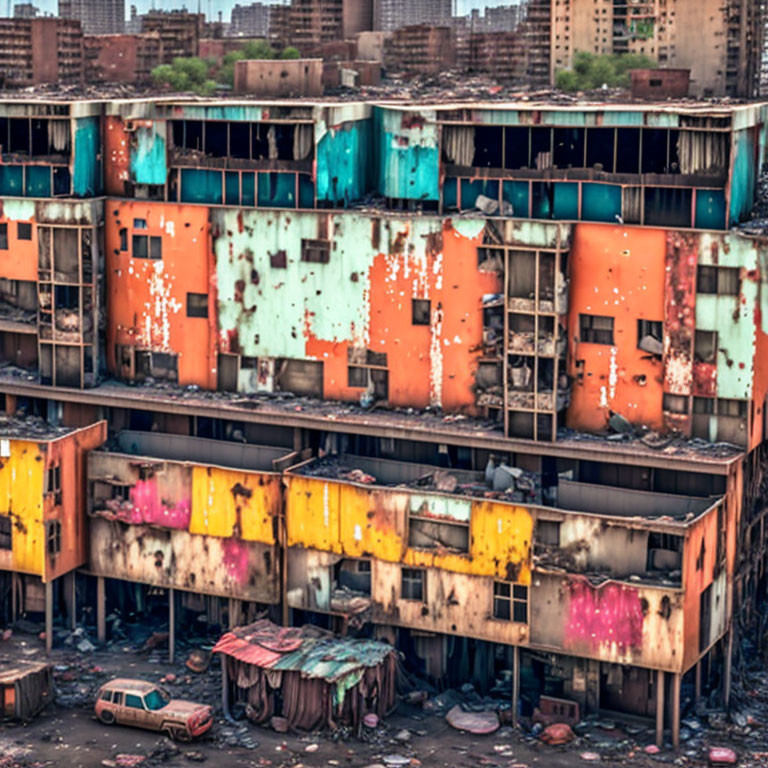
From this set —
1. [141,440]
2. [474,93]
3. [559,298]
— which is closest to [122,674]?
[141,440]

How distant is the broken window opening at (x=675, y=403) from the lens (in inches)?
1945

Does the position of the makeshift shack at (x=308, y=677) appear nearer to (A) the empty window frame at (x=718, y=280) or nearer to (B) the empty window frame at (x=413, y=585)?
(B) the empty window frame at (x=413, y=585)

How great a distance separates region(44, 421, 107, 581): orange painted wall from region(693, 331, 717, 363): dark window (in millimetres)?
17379

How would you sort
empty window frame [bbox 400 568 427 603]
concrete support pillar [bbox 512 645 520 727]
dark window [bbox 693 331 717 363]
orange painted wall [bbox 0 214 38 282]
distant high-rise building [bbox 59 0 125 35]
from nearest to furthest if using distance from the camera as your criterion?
concrete support pillar [bbox 512 645 520 727] → dark window [bbox 693 331 717 363] → empty window frame [bbox 400 568 427 603] → orange painted wall [bbox 0 214 38 282] → distant high-rise building [bbox 59 0 125 35]

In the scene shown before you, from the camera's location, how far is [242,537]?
51.3 metres

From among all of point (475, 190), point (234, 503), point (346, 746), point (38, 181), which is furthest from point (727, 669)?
point (38, 181)

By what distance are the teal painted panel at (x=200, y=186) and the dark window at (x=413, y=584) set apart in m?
13.0

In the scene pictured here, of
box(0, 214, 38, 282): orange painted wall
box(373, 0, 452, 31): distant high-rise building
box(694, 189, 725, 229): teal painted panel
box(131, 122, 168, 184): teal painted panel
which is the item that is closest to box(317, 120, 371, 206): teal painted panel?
box(131, 122, 168, 184): teal painted panel

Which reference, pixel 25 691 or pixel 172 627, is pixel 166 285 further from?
pixel 25 691

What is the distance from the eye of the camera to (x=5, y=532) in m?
52.7

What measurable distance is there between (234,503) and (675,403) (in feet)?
40.8

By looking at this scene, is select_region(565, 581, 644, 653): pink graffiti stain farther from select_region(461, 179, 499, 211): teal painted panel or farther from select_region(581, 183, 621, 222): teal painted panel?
select_region(461, 179, 499, 211): teal painted panel

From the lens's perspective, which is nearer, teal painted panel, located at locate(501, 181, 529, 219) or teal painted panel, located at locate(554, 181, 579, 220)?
teal painted panel, located at locate(554, 181, 579, 220)

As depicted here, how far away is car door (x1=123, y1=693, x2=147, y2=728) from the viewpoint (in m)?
47.8
